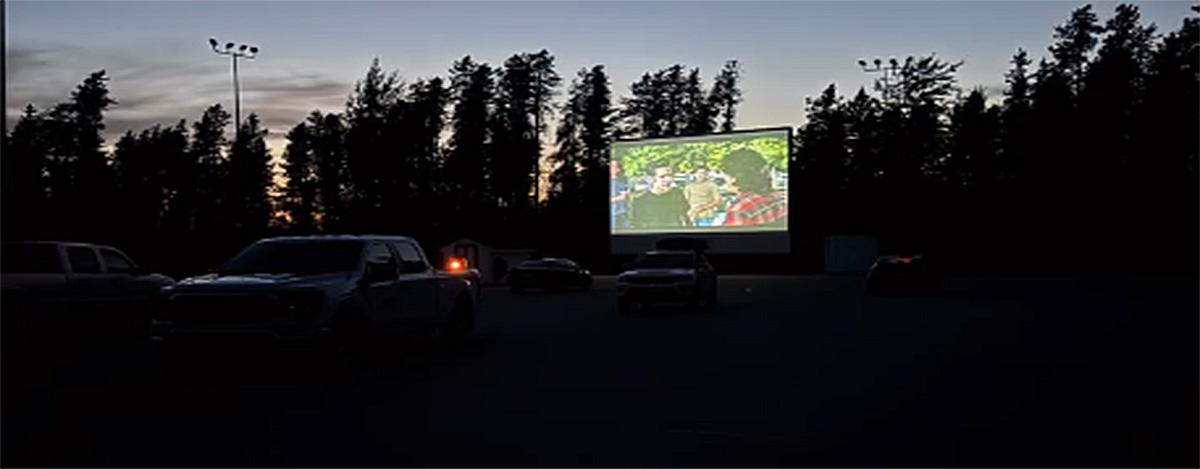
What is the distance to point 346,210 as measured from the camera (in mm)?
98062

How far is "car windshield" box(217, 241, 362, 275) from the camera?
15742 mm

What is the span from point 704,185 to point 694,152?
2012mm

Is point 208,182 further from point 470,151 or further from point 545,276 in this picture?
point 545,276

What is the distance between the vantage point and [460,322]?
759 inches

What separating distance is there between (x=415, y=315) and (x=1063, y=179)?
7665 centimetres

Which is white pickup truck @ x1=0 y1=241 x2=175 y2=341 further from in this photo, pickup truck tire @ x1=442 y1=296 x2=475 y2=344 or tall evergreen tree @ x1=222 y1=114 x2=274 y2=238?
tall evergreen tree @ x1=222 y1=114 x2=274 y2=238

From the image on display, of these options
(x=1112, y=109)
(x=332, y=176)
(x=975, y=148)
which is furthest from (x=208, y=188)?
(x=1112, y=109)

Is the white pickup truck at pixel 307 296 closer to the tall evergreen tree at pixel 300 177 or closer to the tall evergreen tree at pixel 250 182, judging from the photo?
the tall evergreen tree at pixel 250 182

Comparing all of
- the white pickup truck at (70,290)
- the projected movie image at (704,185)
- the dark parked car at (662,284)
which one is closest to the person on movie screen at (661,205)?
the projected movie image at (704,185)

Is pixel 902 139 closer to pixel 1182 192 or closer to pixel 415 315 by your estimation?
pixel 1182 192

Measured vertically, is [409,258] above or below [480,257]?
above

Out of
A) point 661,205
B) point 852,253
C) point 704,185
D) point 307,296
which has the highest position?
point 704,185

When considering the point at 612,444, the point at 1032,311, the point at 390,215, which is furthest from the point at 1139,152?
the point at 612,444

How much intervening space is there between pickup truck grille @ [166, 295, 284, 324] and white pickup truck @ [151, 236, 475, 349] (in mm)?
12
